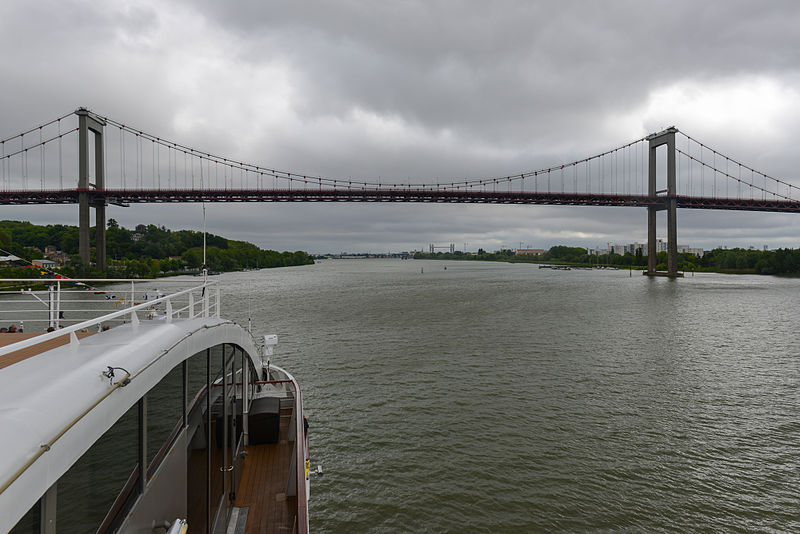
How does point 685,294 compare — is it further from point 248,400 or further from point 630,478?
point 248,400

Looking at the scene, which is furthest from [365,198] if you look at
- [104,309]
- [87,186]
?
[104,309]

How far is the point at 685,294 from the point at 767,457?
3840cm

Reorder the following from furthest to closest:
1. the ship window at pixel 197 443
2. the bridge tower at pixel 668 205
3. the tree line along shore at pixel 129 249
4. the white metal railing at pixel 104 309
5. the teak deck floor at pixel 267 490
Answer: the tree line along shore at pixel 129 249 → the bridge tower at pixel 668 205 → the teak deck floor at pixel 267 490 → the ship window at pixel 197 443 → the white metal railing at pixel 104 309

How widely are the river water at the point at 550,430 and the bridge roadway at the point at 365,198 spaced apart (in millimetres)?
33244

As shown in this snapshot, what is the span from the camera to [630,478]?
7234mm

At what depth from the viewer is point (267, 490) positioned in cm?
544

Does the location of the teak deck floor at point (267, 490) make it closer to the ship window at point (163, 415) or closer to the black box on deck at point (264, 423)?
the black box on deck at point (264, 423)

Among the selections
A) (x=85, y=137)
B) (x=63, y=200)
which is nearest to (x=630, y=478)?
(x=63, y=200)

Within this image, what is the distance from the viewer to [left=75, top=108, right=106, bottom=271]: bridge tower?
4438cm

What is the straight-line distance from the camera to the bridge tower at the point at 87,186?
44375 mm

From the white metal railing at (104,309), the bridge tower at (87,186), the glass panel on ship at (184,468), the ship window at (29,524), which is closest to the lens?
the ship window at (29,524)

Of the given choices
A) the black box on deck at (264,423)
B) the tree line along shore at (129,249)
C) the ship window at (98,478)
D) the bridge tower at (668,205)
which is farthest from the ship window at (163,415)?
the bridge tower at (668,205)

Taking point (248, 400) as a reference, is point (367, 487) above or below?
below

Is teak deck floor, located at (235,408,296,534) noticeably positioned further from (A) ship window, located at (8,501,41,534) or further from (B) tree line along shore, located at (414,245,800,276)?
(B) tree line along shore, located at (414,245,800,276)
